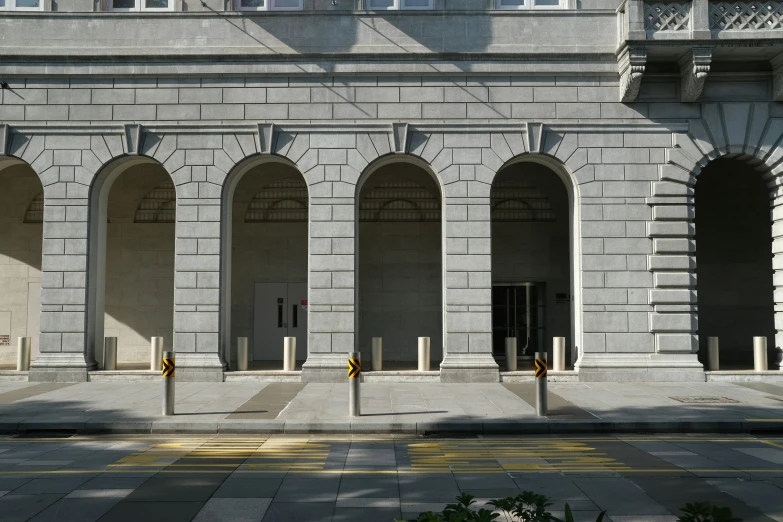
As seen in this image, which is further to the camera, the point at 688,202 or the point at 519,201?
the point at 519,201

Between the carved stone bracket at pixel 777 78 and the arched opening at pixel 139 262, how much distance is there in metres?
17.9

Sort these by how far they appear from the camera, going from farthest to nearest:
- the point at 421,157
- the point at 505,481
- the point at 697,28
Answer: the point at 421,157
the point at 697,28
the point at 505,481

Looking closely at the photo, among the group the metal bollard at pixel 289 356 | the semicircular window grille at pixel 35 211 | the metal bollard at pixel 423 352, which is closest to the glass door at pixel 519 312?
the metal bollard at pixel 423 352

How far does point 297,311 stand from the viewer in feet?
69.7

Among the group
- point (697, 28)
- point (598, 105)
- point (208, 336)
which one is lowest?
point (208, 336)

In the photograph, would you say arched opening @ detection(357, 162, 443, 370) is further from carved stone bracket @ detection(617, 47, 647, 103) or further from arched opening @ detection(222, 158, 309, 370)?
carved stone bracket @ detection(617, 47, 647, 103)

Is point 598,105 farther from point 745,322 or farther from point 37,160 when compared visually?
point 37,160

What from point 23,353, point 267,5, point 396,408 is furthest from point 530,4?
point 23,353

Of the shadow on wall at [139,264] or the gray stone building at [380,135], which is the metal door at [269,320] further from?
the gray stone building at [380,135]

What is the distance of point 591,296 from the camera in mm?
16641

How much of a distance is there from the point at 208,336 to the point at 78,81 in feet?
25.0

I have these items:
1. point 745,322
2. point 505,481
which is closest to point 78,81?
point 505,481

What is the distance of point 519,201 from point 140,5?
41.8 ft

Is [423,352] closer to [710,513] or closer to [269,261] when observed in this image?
[269,261]
